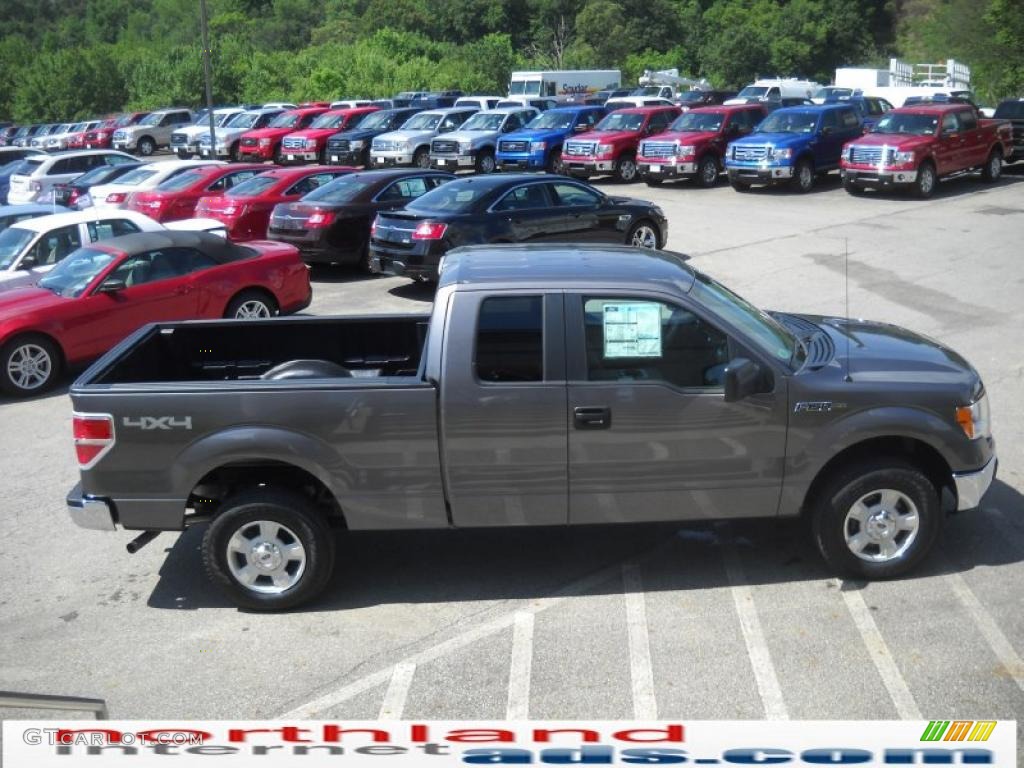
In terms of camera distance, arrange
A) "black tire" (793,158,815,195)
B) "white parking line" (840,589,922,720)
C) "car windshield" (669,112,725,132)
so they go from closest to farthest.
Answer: "white parking line" (840,589,922,720) < "black tire" (793,158,815,195) < "car windshield" (669,112,725,132)

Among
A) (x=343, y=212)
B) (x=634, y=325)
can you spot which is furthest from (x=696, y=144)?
(x=634, y=325)

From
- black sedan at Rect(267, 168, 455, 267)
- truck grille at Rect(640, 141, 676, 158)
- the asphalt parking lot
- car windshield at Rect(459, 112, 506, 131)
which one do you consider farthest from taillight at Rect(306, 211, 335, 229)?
car windshield at Rect(459, 112, 506, 131)

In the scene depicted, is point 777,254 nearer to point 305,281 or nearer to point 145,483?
point 305,281

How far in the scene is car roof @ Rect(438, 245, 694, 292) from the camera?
6.36 meters

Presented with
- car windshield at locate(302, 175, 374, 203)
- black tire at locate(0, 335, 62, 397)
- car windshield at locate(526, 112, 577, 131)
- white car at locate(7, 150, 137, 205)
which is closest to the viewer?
black tire at locate(0, 335, 62, 397)

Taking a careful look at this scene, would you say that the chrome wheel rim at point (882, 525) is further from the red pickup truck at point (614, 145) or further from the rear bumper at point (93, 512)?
the red pickup truck at point (614, 145)

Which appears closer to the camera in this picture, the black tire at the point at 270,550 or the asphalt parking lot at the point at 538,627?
the asphalt parking lot at the point at 538,627

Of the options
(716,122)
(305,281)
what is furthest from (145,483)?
(716,122)

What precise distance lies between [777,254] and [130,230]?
950 cm

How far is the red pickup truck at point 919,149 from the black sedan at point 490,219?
9.01 meters

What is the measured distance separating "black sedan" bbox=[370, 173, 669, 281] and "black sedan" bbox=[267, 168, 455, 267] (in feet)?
3.96

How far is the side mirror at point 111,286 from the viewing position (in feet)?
38.5

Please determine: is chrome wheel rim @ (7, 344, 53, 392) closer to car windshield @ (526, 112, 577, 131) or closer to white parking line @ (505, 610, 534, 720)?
white parking line @ (505, 610, 534, 720)

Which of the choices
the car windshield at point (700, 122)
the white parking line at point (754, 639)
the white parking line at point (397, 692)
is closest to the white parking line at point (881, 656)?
the white parking line at point (754, 639)
